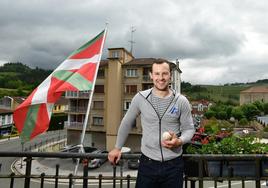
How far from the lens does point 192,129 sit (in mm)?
2393

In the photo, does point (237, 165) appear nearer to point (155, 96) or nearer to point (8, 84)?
point (155, 96)

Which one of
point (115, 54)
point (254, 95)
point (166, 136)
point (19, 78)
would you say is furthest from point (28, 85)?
point (166, 136)

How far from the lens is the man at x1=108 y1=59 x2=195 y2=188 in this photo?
2332mm

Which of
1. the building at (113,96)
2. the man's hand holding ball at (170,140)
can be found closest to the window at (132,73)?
the building at (113,96)

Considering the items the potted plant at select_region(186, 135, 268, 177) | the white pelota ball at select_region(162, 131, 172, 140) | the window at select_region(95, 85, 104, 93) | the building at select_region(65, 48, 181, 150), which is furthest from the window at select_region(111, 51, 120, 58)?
the white pelota ball at select_region(162, 131, 172, 140)

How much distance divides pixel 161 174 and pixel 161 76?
0.90 meters

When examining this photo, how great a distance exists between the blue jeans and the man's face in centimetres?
68

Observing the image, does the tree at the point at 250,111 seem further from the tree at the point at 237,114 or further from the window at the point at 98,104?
the window at the point at 98,104

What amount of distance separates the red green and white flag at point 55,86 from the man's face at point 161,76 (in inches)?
91.6

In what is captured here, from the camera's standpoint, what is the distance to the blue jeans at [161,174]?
7.66 feet

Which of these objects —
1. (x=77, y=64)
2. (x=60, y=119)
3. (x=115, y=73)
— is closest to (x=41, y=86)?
(x=77, y=64)

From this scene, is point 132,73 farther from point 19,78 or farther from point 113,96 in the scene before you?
point 19,78

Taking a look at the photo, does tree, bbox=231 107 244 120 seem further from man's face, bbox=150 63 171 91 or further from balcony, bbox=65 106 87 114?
man's face, bbox=150 63 171 91

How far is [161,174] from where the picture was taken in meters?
2.33
